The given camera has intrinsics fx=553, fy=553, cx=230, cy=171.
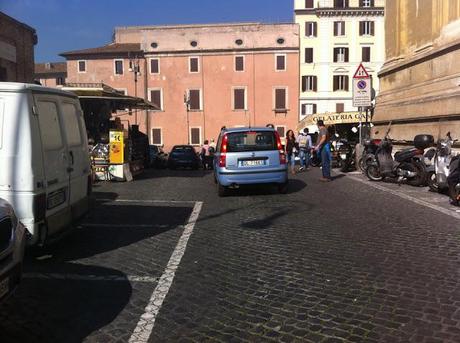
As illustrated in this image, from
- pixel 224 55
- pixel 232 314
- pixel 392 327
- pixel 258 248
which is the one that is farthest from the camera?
pixel 224 55

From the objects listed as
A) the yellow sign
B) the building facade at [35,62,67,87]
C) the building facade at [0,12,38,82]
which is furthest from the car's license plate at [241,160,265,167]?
the building facade at [35,62,67,87]

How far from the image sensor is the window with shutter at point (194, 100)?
200ft

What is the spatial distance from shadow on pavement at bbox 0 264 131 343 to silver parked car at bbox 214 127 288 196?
6445 mm

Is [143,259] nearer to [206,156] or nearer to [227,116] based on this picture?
[206,156]

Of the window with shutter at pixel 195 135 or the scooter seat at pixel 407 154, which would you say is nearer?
the scooter seat at pixel 407 154

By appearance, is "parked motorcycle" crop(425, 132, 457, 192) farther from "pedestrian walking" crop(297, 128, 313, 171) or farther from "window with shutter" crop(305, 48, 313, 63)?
"window with shutter" crop(305, 48, 313, 63)

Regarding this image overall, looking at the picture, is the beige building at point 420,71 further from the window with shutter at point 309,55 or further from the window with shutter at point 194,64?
the window with shutter at point 309,55

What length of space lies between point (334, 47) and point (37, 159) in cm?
6313

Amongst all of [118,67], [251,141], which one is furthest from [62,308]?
[118,67]

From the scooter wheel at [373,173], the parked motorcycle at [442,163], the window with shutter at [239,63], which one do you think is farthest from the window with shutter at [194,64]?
the parked motorcycle at [442,163]

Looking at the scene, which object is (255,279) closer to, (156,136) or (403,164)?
(403,164)

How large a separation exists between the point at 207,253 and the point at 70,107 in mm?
2625

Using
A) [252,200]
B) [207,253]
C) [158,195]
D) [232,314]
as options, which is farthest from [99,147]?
[232,314]

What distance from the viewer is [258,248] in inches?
266
